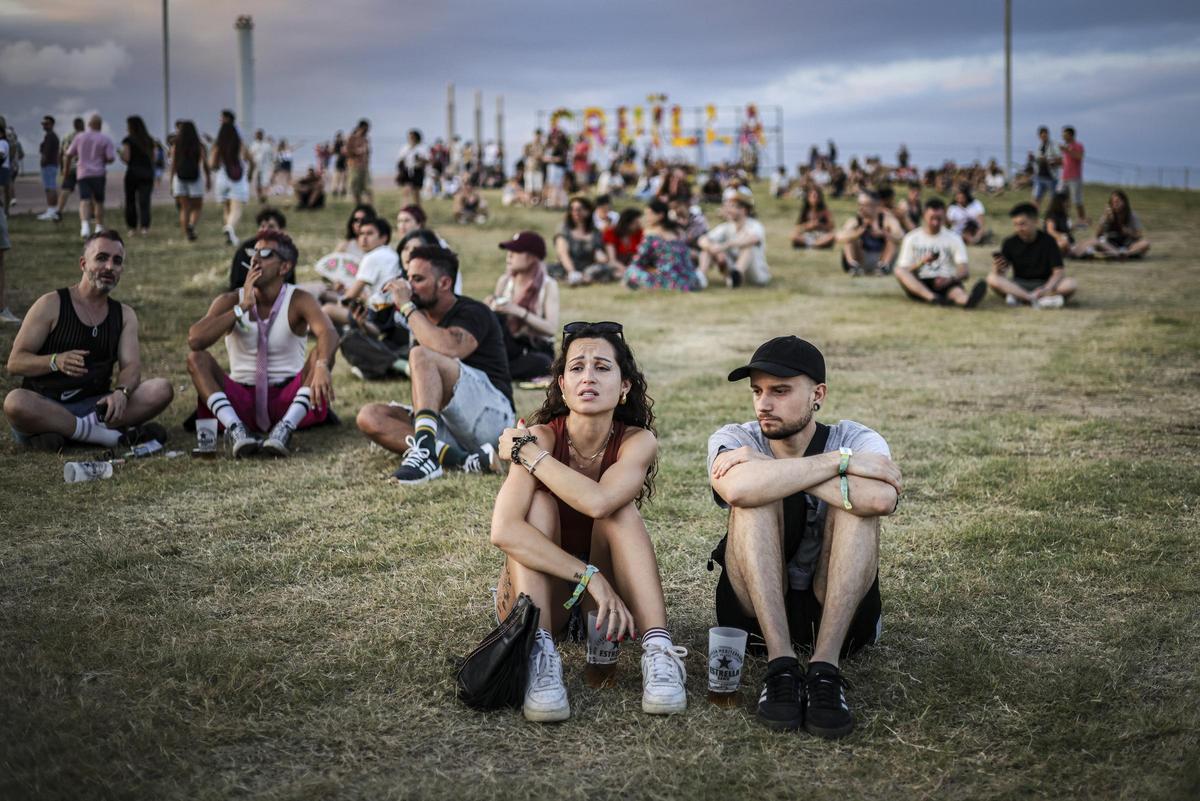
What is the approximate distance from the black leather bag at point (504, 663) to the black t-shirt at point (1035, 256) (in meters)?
12.5

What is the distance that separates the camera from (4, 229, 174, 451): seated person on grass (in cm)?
684

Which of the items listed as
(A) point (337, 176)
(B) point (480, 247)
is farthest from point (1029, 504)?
(A) point (337, 176)

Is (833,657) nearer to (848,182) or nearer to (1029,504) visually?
(1029,504)

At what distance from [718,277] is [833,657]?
15.0 metres

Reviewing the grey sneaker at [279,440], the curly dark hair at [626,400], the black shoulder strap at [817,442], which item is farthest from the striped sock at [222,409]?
the black shoulder strap at [817,442]

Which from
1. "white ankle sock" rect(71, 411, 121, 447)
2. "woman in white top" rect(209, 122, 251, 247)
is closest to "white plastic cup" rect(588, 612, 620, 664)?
"white ankle sock" rect(71, 411, 121, 447)

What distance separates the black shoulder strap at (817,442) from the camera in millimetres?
3861

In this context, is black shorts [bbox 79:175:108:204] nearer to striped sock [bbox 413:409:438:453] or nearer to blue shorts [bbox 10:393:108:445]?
blue shorts [bbox 10:393:108:445]

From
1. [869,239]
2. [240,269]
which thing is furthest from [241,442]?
[869,239]

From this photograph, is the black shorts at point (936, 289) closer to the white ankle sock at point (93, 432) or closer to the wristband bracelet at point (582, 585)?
the white ankle sock at point (93, 432)

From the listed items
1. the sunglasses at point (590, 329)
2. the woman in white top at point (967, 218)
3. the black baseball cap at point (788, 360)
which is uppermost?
the woman in white top at point (967, 218)

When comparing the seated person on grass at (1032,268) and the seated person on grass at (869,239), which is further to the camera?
the seated person on grass at (869,239)

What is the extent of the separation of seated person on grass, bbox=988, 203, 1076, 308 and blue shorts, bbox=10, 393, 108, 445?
38.0ft

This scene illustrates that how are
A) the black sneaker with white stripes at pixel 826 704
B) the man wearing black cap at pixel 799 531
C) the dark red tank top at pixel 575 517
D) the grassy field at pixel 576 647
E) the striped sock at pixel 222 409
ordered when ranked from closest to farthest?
the grassy field at pixel 576 647
the black sneaker with white stripes at pixel 826 704
the man wearing black cap at pixel 799 531
the dark red tank top at pixel 575 517
the striped sock at pixel 222 409
